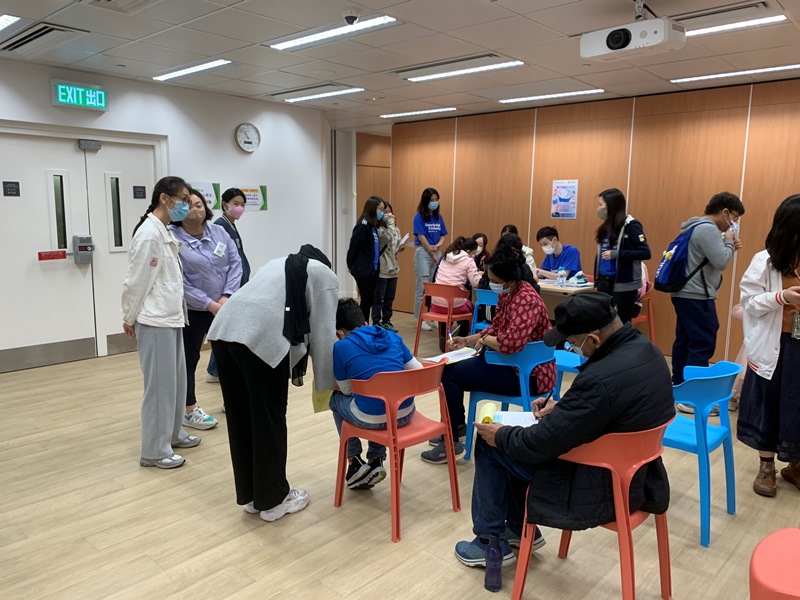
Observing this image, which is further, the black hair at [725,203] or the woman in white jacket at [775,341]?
the black hair at [725,203]

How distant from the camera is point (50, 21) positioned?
4145 millimetres

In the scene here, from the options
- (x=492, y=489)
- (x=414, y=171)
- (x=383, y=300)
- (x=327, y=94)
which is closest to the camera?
(x=492, y=489)

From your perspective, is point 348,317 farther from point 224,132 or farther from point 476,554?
point 224,132

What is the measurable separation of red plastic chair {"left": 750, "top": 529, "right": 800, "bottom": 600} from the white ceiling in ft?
10.7

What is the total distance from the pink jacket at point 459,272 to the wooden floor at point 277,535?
2.44 meters

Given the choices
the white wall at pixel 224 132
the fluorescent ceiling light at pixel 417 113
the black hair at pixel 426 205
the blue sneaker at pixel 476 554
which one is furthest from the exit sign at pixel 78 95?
the blue sneaker at pixel 476 554

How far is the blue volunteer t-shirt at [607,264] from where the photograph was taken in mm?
4912

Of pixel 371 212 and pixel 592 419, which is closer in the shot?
pixel 592 419

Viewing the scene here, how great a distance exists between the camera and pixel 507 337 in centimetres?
316

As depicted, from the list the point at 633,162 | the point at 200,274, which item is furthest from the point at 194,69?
the point at 633,162

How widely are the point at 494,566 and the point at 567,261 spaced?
439cm

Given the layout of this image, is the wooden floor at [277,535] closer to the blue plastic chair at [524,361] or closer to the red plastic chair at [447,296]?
the blue plastic chair at [524,361]

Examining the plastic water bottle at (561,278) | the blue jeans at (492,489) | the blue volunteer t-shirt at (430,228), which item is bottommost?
the blue jeans at (492,489)

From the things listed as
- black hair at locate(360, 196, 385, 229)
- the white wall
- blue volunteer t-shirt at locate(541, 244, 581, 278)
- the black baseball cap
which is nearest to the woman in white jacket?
the black baseball cap
